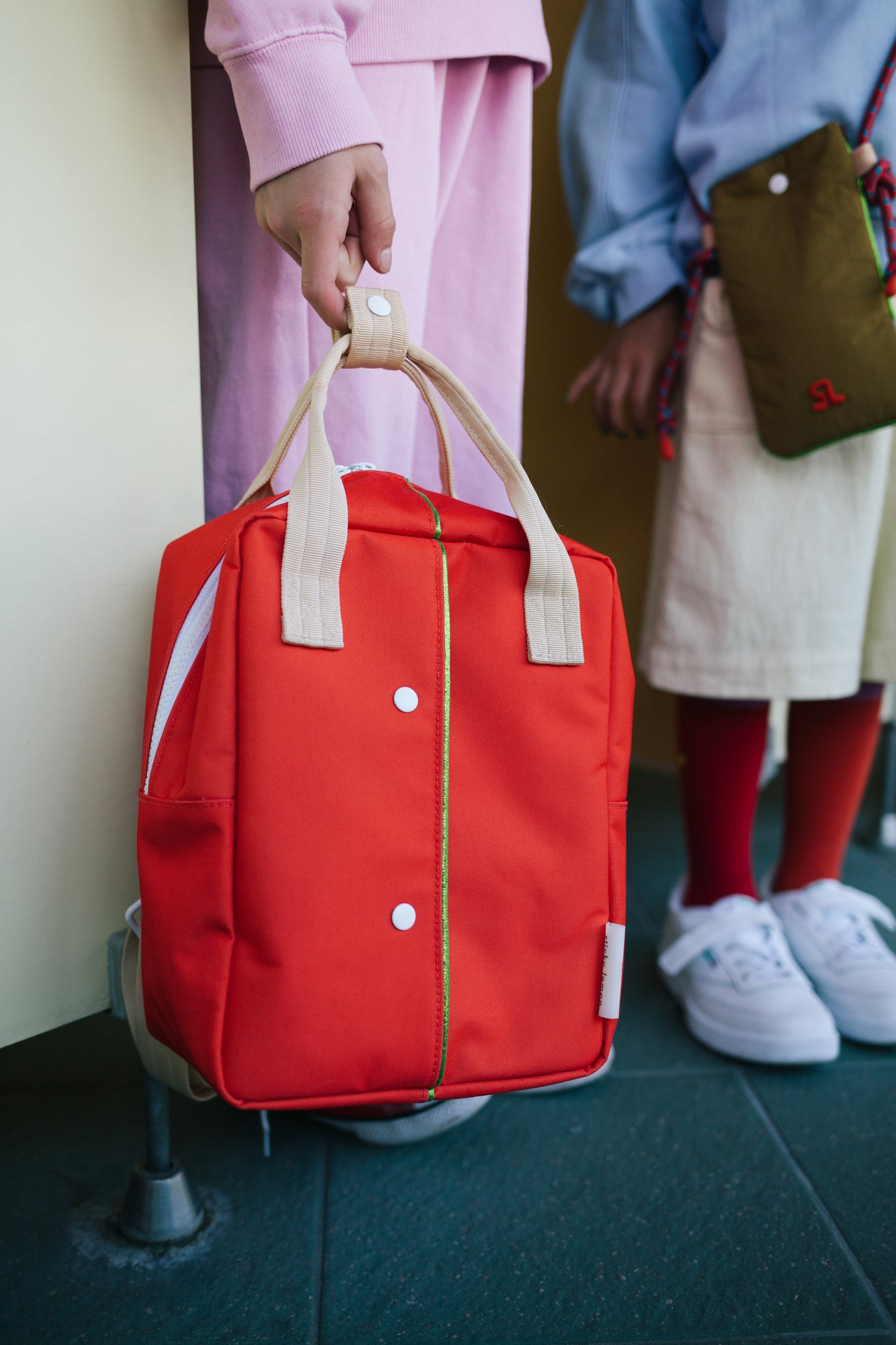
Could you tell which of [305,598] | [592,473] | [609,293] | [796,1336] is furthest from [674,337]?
[796,1336]

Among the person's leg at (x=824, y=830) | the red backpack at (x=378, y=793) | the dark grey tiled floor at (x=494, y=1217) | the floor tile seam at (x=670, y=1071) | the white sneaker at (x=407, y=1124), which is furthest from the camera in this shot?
the person's leg at (x=824, y=830)

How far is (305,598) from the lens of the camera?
19.9 inches

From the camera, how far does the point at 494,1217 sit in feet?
2.27

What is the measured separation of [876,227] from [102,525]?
0.75m

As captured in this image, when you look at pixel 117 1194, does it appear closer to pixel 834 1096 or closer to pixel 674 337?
pixel 834 1096

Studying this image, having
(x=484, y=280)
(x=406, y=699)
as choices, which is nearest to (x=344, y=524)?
(x=406, y=699)

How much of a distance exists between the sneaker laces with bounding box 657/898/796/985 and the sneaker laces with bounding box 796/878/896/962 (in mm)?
47

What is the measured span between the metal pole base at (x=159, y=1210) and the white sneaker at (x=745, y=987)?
52cm

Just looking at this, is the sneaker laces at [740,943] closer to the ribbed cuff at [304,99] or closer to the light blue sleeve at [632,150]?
the light blue sleeve at [632,150]

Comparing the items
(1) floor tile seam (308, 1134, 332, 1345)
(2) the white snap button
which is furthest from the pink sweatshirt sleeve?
(1) floor tile seam (308, 1134, 332, 1345)

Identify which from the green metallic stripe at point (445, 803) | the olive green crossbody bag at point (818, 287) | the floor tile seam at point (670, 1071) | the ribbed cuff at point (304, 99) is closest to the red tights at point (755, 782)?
the floor tile seam at point (670, 1071)

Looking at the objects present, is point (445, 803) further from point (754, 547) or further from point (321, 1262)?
point (754, 547)

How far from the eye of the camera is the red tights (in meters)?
1.01

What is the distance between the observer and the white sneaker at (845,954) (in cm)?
92
